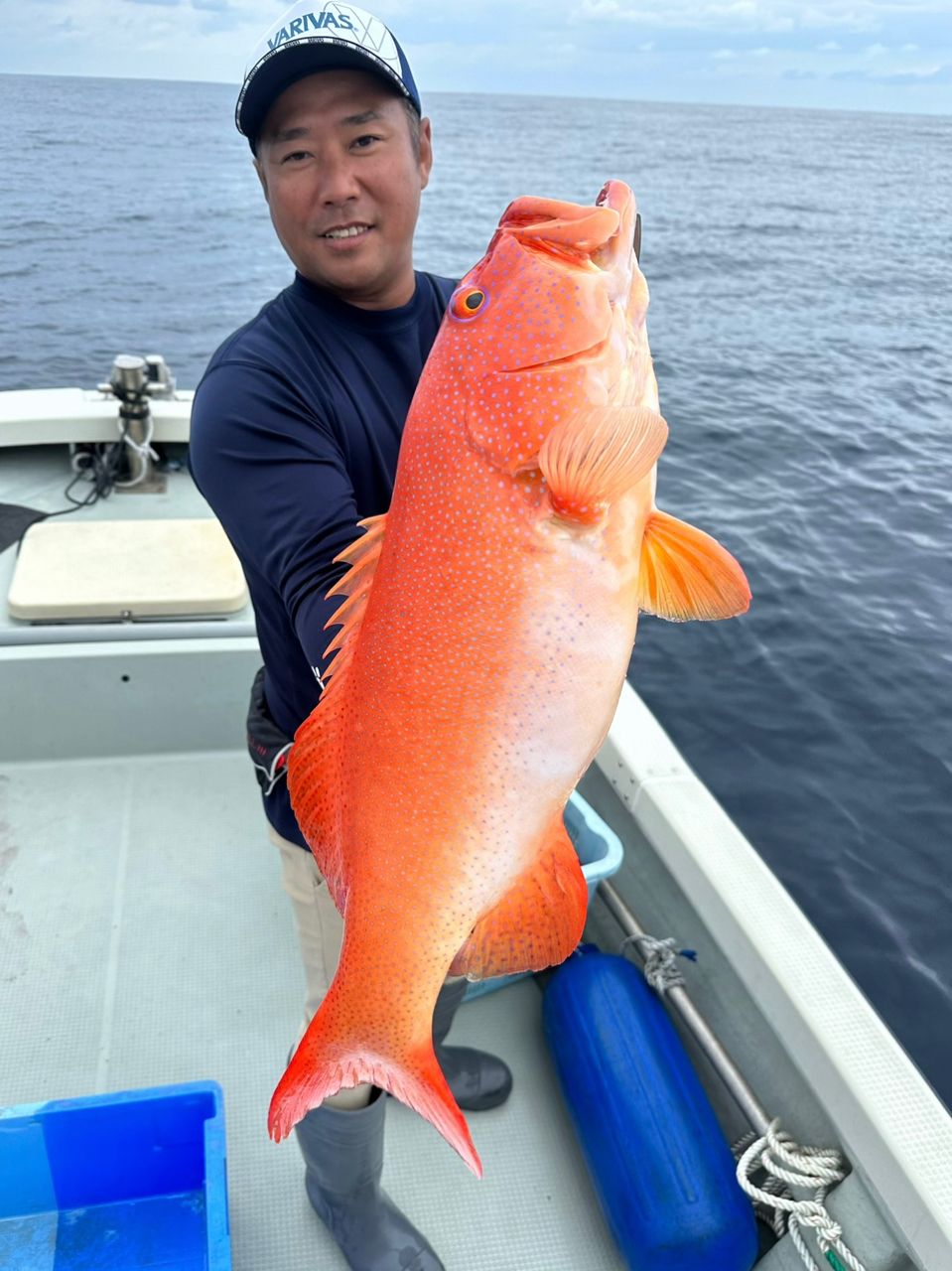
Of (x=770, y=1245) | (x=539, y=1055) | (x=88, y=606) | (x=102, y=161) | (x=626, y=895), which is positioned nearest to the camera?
(x=770, y=1245)

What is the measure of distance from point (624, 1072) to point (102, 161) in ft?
146

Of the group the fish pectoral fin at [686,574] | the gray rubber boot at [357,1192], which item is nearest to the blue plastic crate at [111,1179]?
the gray rubber boot at [357,1192]

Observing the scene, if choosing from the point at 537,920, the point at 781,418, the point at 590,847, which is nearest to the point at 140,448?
Answer: the point at 590,847

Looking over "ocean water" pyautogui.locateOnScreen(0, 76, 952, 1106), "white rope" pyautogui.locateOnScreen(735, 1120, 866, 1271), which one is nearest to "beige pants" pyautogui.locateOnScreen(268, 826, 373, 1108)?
"white rope" pyautogui.locateOnScreen(735, 1120, 866, 1271)

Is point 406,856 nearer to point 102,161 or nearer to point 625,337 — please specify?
point 625,337

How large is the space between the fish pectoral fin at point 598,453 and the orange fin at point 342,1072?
841mm

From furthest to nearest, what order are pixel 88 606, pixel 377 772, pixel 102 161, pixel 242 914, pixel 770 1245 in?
pixel 102 161
pixel 88 606
pixel 242 914
pixel 770 1245
pixel 377 772

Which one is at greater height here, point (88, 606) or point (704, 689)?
point (88, 606)

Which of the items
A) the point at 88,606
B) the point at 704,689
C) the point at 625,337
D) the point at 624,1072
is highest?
the point at 625,337

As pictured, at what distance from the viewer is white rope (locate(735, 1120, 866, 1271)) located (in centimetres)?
212

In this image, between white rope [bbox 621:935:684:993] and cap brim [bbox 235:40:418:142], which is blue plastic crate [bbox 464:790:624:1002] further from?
cap brim [bbox 235:40:418:142]

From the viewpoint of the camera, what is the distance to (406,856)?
128cm

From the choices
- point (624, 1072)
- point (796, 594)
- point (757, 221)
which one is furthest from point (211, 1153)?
point (757, 221)

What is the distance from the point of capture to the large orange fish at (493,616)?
1.22 meters
